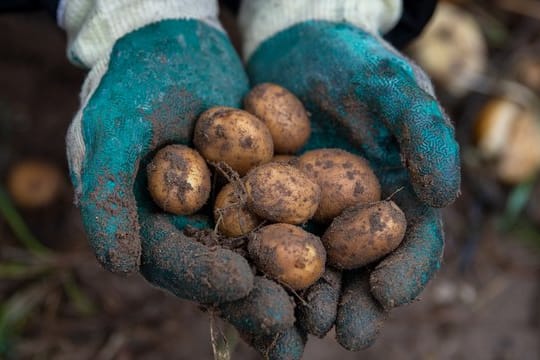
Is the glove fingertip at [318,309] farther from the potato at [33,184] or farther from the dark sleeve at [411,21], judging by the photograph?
the potato at [33,184]

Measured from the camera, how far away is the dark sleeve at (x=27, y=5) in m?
2.35

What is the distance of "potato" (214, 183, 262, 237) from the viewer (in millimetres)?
1942

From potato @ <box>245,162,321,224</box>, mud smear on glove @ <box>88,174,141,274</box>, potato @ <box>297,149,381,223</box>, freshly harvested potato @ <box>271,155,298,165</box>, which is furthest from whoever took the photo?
freshly harvested potato @ <box>271,155,298,165</box>

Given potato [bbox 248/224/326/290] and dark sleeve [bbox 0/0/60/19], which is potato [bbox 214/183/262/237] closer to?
potato [bbox 248/224/326/290]

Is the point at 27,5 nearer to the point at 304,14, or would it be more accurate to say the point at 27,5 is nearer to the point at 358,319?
the point at 304,14

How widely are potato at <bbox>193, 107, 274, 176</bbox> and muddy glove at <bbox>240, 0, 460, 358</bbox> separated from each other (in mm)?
351

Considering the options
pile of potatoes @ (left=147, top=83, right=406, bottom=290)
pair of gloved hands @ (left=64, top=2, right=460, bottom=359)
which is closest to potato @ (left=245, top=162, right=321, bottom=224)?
pile of potatoes @ (left=147, top=83, right=406, bottom=290)

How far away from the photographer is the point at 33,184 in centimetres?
323

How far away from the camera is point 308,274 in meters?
1.80

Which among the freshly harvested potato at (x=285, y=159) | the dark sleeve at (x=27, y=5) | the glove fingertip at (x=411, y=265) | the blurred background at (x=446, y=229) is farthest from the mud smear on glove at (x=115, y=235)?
the blurred background at (x=446, y=229)

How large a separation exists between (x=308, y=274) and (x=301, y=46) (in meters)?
1.02

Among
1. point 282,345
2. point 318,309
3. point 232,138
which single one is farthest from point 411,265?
point 232,138

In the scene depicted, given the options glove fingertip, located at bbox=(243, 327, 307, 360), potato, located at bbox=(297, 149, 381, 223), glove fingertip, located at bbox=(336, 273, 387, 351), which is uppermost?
potato, located at bbox=(297, 149, 381, 223)

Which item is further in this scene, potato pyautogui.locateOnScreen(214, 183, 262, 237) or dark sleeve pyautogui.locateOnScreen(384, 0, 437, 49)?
dark sleeve pyautogui.locateOnScreen(384, 0, 437, 49)
